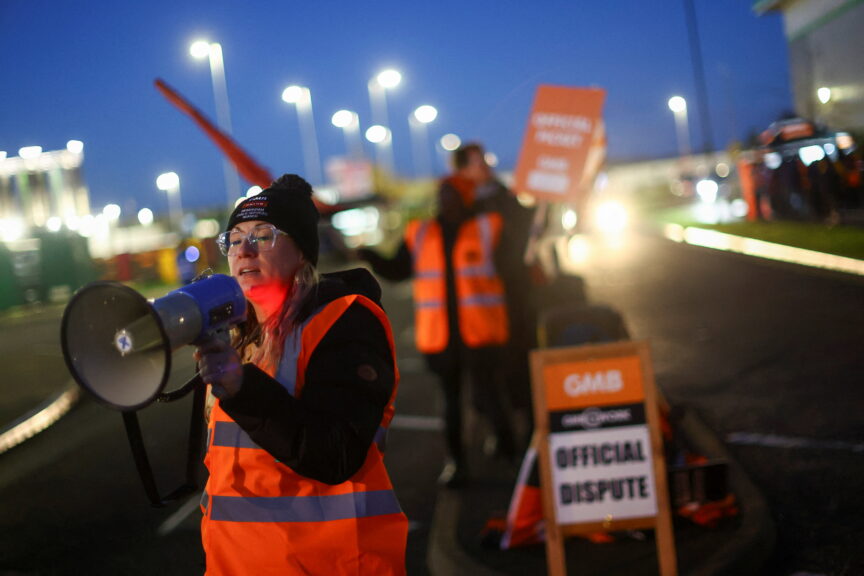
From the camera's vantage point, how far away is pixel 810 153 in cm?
2400

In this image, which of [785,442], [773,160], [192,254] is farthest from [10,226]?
[192,254]

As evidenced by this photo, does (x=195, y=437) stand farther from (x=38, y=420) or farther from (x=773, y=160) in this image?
(x=773, y=160)

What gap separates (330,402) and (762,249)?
20516 mm

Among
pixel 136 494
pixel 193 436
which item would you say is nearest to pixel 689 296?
pixel 136 494

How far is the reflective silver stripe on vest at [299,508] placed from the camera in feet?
7.25

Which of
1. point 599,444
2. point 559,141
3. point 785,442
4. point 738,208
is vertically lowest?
point 785,442

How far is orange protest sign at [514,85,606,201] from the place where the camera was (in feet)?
23.7

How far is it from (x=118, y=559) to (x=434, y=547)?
192 centimetres

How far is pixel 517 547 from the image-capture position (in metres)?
5.25

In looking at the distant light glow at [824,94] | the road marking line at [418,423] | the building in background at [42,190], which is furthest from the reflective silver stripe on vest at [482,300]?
the building in background at [42,190]

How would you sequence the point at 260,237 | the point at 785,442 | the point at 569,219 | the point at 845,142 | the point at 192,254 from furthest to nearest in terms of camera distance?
the point at 845,142 → the point at 569,219 → the point at 785,442 → the point at 192,254 → the point at 260,237

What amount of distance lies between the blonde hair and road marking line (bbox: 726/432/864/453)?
530 cm

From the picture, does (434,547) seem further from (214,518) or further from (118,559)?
(214,518)

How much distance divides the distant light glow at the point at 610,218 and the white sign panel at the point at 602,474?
3289 cm
